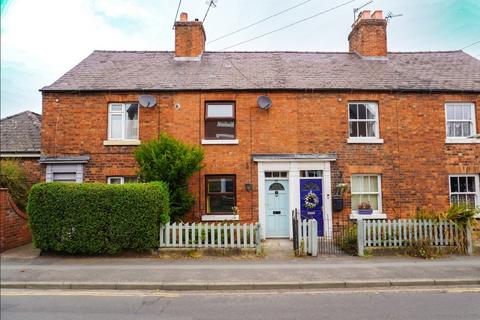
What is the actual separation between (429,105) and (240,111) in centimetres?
725

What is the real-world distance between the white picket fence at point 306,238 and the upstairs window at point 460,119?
7.35 metres

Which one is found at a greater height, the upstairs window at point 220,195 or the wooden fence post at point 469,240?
the upstairs window at point 220,195

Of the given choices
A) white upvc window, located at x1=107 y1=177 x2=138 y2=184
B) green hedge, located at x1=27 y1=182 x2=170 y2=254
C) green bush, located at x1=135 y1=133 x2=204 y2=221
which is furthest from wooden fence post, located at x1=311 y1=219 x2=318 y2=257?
white upvc window, located at x1=107 y1=177 x2=138 y2=184

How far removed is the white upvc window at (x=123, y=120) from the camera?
42.6 feet

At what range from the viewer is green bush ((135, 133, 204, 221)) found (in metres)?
10.9

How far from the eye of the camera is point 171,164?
1088 cm

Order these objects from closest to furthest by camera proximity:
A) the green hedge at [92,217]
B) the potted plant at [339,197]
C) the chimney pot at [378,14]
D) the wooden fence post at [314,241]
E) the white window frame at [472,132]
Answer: the green hedge at [92,217] → the wooden fence post at [314,241] → the potted plant at [339,197] → the white window frame at [472,132] → the chimney pot at [378,14]

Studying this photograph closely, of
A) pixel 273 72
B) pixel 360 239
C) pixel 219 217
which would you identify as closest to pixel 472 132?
pixel 360 239

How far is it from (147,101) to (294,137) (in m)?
5.64

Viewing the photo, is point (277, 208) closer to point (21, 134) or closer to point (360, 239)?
point (360, 239)

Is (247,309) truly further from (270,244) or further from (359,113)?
(359,113)

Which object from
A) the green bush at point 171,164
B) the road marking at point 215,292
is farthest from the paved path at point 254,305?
the green bush at point 171,164

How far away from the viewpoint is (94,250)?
9.44 m

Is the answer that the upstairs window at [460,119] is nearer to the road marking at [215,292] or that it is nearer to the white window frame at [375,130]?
the white window frame at [375,130]
